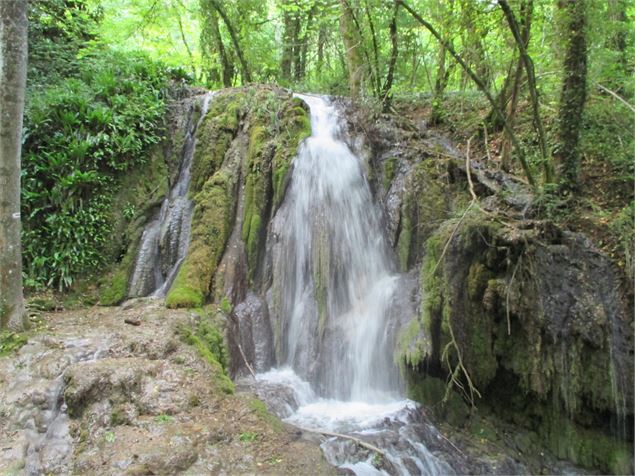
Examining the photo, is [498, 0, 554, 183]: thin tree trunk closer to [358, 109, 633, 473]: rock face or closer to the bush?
[358, 109, 633, 473]: rock face

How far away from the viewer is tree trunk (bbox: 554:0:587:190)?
16.9ft

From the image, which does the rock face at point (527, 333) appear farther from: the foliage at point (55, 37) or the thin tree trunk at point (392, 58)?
the foliage at point (55, 37)

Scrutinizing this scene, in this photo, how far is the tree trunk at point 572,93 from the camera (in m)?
5.15

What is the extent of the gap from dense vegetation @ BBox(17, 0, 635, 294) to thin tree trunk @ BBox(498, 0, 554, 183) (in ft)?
0.06

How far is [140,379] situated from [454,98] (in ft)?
28.6

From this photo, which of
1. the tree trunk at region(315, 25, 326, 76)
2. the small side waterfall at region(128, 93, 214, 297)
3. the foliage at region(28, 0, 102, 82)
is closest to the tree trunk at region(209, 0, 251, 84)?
the tree trunk at region(315, 25, 326, 76)

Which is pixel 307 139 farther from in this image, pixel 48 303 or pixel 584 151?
pixel 48 303

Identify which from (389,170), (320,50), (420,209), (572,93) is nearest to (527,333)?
(420,209)

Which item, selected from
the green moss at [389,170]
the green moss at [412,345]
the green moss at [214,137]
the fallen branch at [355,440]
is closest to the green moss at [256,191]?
the green moss at [214,137]

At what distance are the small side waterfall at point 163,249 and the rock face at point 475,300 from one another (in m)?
0.32

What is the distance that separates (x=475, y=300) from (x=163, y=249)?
5.01m

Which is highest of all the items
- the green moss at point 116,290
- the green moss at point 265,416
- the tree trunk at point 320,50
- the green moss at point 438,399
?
the tree trunk at point 320,50

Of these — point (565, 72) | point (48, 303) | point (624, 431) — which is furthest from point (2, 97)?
point (624, 431)

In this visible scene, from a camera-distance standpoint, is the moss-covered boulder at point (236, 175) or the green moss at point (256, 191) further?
the green moss at point (256, 191)
